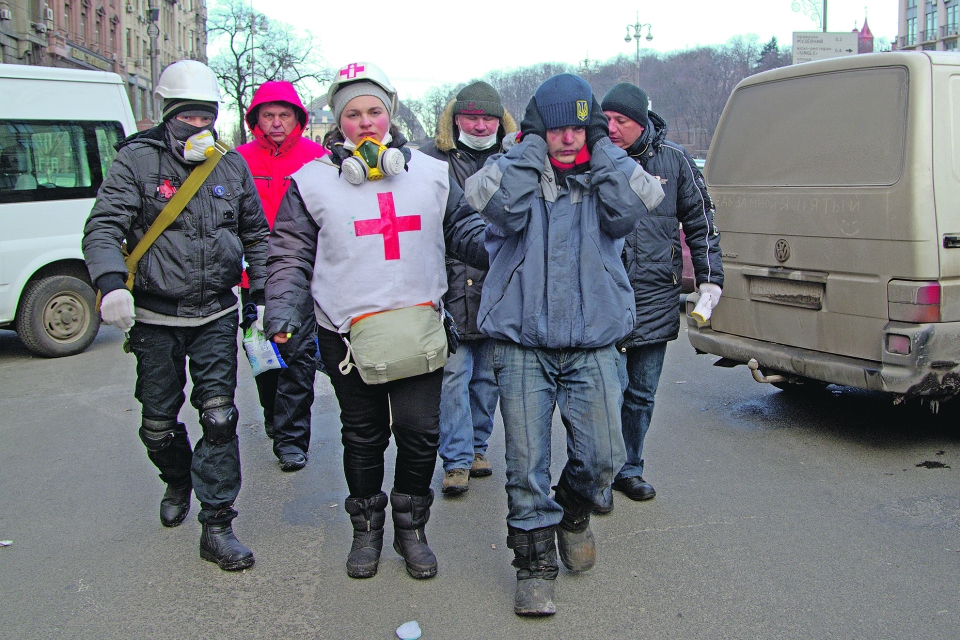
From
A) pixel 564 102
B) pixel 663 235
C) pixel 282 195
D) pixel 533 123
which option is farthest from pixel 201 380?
pixel 663 235

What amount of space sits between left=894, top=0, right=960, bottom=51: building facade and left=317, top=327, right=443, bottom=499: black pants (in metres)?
80.3

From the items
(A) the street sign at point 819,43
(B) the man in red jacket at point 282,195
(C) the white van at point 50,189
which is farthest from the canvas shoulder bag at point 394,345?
(A) the street sign at point 819,43

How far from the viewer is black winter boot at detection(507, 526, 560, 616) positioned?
333 cm

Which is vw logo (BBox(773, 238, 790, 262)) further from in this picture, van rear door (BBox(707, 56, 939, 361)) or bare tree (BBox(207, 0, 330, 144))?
bare tree (BBox(207, 0, 330, 144))

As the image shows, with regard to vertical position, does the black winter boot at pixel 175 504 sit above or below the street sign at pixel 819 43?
below

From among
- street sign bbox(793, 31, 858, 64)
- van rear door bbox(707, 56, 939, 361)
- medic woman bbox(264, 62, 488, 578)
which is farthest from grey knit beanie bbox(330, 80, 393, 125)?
street sign bbox(793, 31, 858, 64)

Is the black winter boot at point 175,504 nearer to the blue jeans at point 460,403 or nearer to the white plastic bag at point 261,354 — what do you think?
the white plastic bag at point 261,354

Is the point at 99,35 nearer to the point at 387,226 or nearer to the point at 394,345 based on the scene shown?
the point at 387,226

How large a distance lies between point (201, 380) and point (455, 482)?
1.40m

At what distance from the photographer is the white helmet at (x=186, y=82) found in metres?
3.82

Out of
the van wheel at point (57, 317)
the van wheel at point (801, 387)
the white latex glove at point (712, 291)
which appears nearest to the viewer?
the white latex glove at point (712, 291)

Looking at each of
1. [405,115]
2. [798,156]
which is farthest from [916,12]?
[798,156]

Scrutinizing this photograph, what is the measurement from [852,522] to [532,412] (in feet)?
5.91

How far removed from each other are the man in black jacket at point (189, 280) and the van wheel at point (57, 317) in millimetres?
5056
